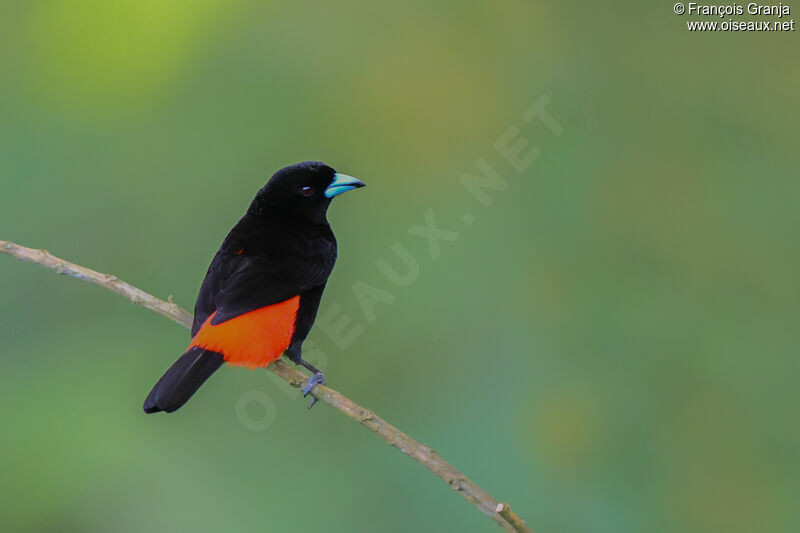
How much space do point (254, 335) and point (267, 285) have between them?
5.7 inches

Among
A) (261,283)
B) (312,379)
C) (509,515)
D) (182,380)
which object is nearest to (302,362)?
(312,379)

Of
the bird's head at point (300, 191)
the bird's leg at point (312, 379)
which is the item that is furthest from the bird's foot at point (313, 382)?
the bird's head at point (300, 191)

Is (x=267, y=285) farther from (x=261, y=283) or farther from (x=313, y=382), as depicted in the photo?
(x=313, y=382)

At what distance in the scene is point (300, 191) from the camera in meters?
2.32

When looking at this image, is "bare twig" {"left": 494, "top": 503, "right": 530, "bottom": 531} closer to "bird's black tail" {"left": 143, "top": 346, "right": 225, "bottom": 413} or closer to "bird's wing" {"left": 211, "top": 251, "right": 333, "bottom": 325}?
"bird's black tail" {"left": 143, "top": 346, "right": 225, "bottom": 413}

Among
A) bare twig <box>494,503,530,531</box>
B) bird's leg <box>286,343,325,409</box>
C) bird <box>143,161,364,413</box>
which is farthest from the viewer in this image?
bird's leg <box>286,343,325,409</box>

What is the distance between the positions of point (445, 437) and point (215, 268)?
845mm

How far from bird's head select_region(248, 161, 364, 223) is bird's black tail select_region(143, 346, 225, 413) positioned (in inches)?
24.7

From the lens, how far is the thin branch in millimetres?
1379

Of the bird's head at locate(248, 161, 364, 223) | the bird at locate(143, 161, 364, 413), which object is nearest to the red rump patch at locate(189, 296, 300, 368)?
the bird at locate(143, 161, 364, 413)

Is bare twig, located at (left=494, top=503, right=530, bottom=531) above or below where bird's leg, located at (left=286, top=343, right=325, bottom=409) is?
above

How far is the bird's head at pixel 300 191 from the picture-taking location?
230cm

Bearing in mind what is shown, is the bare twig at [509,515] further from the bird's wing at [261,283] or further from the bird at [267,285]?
the bird's wing at [261,283]

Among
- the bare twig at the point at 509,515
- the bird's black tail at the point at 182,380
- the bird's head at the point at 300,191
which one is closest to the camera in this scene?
the bare twig at the point at 509,515
